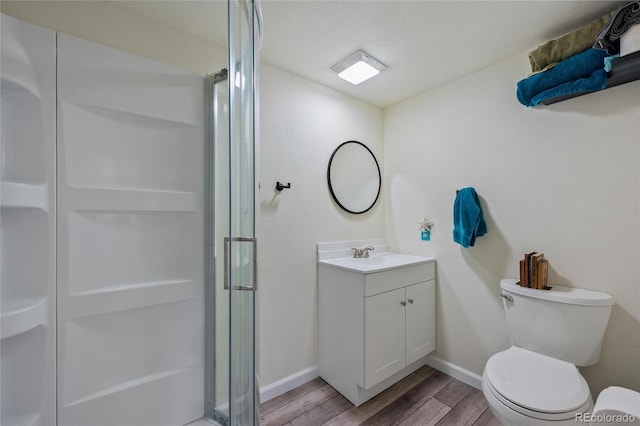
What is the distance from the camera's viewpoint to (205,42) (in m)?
1.56

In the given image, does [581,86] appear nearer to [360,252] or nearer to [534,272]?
[534,272]

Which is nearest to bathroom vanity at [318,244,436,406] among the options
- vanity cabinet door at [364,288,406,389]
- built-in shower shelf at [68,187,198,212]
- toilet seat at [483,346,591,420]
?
vanity cabinet door at [364,288,406,389]

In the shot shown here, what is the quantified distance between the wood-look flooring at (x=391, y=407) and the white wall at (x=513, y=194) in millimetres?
271

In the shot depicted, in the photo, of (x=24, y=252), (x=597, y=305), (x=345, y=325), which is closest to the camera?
(x=24, y=252)

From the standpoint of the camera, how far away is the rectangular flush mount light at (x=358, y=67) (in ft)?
5.63

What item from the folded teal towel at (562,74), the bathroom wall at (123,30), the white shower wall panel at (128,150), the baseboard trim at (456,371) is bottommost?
the baseboard trim at (456,371)

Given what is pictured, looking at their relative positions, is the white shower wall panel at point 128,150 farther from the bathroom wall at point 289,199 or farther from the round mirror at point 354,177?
the round mirror at point 354,177

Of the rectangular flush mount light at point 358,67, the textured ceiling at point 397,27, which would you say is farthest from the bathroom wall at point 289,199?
the rectangular flush mount light at point 358,67

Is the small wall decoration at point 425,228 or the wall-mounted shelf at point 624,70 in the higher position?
the wall-mounted shelf at point 624,70

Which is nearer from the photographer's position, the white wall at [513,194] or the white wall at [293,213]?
the white wall at [513,194]

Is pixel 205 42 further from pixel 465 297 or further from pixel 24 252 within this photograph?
pixel 465 297

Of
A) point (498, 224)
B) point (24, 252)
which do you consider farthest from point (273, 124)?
point (498, 224)

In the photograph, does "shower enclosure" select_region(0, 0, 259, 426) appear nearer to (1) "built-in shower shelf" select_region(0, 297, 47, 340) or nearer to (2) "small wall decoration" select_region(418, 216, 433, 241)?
(1) "built-in shower shelf" select_region(0, 297, 47, 340)

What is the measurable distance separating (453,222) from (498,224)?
0.91 feet
